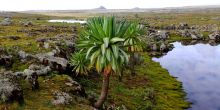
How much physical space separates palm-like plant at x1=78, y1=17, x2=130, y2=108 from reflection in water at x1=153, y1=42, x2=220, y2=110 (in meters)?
22.9

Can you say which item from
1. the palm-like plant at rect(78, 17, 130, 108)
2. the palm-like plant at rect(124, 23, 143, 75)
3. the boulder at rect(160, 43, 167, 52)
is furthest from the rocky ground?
the boulder at rect(160, 43, 167, 52)

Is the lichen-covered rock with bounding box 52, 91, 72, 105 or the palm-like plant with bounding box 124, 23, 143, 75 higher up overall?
the palm-like plant with bounding box 124, 23, 143, 75

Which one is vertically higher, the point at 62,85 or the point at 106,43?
the point at 106,43

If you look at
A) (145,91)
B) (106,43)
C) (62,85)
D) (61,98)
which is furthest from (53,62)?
(106,43)

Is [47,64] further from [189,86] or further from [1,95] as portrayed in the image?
[189,86]

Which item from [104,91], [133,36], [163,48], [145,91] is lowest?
[163,48]

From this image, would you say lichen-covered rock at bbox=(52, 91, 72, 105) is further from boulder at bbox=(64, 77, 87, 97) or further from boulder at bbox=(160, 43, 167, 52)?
boulder at bbox=(160, 43, 167, 52)

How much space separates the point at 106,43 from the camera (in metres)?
32.5

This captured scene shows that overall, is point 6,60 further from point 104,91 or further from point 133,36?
point 133,36

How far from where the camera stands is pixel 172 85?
64.8 meters

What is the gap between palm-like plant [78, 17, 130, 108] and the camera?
32.8 metres

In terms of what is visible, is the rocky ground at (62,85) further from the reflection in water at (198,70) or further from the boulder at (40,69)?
the reflection in water at (198,70)

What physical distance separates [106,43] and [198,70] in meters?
55.3

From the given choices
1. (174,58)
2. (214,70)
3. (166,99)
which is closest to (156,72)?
(214,70)
